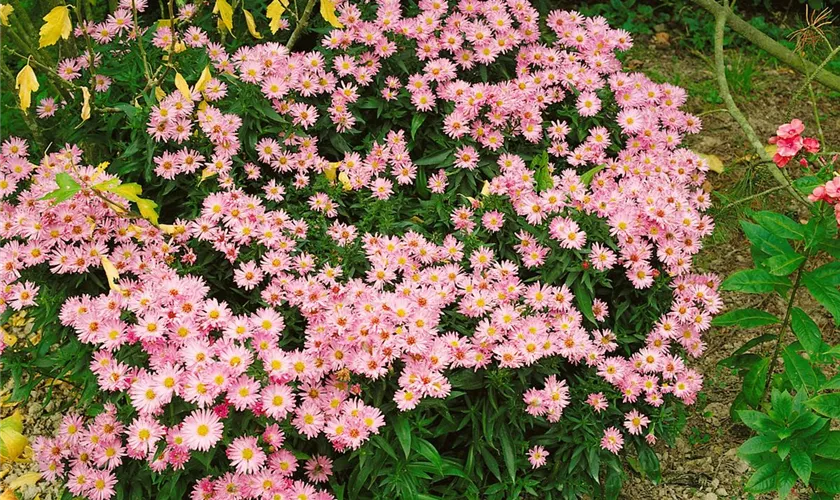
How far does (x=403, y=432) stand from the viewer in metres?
2.08

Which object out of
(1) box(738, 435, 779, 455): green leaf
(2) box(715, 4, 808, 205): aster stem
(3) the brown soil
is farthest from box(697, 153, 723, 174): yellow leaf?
(1) box(738, 435, 779, 455): green leaf

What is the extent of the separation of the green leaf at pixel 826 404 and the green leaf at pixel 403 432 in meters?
1.04

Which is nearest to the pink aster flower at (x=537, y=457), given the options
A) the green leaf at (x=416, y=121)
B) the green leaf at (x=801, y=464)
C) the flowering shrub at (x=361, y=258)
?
the flowering shrub at (x=361, y=258)

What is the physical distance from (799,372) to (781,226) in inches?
16.4

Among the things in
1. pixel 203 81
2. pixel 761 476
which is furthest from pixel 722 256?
pixel 203 81

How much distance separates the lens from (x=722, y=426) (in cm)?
286

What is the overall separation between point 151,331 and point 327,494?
63 cm

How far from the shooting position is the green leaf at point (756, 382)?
97.0 inches

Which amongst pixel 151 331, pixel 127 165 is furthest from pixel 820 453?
pixel 127 165

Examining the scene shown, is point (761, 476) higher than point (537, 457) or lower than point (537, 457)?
higher

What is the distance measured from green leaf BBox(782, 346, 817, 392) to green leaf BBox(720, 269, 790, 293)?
0.69ft

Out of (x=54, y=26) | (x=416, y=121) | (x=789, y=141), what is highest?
(x=54, y=26)

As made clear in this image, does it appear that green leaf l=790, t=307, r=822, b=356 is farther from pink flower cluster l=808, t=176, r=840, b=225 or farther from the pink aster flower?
the pink aster flower

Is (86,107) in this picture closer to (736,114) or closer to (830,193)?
(830,193)
